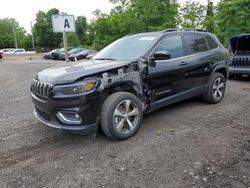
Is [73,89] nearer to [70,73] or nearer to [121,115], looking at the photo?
[70,73]

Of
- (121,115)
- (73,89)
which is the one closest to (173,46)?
(121,115)

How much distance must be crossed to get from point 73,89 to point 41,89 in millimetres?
608

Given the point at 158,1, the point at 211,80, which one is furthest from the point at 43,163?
the point at 158,1

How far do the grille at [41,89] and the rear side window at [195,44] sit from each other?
2.95m

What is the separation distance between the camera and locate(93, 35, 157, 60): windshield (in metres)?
4.58

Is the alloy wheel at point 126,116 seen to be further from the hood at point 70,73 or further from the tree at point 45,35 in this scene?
the tree at point 45,35

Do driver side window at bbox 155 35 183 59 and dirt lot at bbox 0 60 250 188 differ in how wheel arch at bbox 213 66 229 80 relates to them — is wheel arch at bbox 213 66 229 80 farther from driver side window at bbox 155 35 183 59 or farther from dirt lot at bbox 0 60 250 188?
driver side window at bbox 155 35 183 59

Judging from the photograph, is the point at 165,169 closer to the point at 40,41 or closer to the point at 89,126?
the point at 89,126

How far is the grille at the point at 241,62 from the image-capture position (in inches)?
343

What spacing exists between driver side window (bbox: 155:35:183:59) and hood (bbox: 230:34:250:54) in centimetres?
472

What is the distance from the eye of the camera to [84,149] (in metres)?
3.86

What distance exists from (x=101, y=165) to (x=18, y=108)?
11.6ft

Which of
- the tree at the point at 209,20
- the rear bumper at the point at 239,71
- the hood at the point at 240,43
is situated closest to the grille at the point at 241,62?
the rear bumper at the point at 239,71

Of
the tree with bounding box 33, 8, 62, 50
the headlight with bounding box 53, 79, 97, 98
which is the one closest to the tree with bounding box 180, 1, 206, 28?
the headlight with bounding box 53, 79, 97, 98
